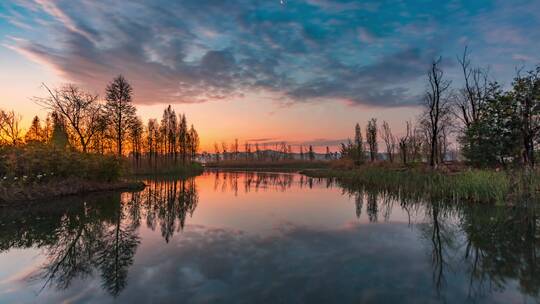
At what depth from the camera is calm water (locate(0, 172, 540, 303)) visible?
163 inches

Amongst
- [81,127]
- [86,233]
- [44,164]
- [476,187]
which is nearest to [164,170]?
[81,127]

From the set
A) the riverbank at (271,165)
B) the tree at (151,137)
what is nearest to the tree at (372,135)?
the riverbank at (271,165)

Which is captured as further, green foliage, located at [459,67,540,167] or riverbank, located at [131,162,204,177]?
riverbank, located at [131,162,204,177]

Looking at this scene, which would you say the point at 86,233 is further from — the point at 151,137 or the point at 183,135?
the point at 183,135

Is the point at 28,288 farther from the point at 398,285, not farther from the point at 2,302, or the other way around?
the point at 398,285

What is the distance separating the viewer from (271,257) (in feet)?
18.9

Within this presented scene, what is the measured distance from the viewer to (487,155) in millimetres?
19344

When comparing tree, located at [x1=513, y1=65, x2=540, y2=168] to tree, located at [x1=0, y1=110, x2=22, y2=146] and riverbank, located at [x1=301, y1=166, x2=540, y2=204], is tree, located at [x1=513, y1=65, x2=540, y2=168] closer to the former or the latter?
riverbank, located at [x1=301, y1=166, x2=540, y2=204]

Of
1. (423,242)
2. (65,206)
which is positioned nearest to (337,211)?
(423,242)

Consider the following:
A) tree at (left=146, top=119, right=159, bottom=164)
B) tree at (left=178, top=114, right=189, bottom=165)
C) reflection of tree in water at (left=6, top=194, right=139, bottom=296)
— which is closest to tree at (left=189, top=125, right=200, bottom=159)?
tree at (left=178, top=114, right=189, bottom=165)

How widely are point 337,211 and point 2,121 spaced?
3760cm

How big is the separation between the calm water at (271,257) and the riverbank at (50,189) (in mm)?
2096

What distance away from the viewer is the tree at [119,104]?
84.0 ft

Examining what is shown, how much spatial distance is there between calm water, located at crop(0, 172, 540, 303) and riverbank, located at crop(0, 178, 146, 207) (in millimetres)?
2096
